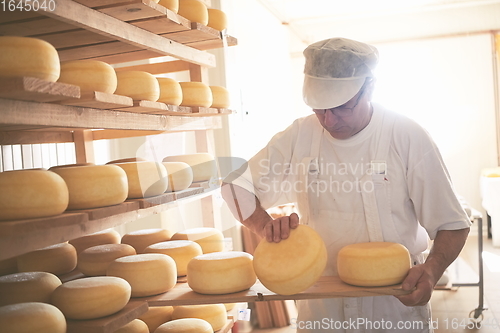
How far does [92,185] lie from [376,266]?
83 cm

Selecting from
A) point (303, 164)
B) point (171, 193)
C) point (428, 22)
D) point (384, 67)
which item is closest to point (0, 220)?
point (171, 193)

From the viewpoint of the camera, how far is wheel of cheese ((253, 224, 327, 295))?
1284 mm

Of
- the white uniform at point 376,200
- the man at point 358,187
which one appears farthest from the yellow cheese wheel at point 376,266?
the white uniform at point 376,200

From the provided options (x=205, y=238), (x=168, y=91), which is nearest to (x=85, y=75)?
(x=168, y=91)

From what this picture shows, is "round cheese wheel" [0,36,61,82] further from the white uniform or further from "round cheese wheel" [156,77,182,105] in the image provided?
the white uniform

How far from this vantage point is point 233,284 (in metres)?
1.45

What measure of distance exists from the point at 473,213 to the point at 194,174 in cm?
273

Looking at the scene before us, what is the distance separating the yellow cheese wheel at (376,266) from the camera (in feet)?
4.37

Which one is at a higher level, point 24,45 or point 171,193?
point 24,45

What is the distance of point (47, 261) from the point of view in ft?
5.53

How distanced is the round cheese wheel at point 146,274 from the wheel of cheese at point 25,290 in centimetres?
21

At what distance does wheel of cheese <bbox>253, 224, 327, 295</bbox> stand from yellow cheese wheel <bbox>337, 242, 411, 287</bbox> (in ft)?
0.30

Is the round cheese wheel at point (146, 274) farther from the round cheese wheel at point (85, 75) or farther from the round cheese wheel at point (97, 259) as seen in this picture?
the round cheese wheel at point (85, 75)

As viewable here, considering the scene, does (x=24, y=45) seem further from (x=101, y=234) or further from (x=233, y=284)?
(x=101, y=234)
